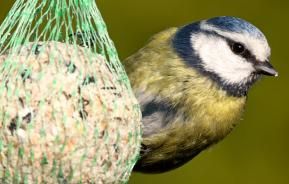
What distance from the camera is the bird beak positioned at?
2451 mm

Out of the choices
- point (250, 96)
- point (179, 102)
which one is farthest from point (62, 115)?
point (250, 96)

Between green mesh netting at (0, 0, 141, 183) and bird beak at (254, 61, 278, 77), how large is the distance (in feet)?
1.73

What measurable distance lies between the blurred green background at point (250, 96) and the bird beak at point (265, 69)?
0.91 meters

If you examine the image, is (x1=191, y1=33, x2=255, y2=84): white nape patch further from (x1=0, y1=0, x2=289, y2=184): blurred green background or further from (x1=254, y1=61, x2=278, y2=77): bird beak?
(x1=0, y1=0, x2=289, y2=184): blurred green background

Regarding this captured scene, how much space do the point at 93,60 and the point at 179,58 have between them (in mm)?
483

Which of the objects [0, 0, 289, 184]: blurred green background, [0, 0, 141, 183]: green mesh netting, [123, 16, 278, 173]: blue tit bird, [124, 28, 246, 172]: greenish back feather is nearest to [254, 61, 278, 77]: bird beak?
[123, 16, 278, 173]: blue tit bird

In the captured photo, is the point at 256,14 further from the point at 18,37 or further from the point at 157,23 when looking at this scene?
the point at 18,37

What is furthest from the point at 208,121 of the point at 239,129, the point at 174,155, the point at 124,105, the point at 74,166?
the point at 239,129

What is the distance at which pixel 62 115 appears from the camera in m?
1.92

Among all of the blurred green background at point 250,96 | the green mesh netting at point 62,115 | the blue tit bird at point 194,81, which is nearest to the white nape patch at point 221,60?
the blue tit bird at point 194,81

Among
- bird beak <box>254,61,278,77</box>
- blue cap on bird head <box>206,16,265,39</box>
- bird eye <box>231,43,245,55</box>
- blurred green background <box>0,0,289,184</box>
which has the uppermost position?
blue cap on bird head <box>206,16,265,39</box>

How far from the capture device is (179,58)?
8.15 feet

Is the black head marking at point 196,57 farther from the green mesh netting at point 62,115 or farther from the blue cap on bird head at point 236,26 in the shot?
the green mesh netting at point 62,115

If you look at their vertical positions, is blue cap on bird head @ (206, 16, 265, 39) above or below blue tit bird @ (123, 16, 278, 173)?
above
